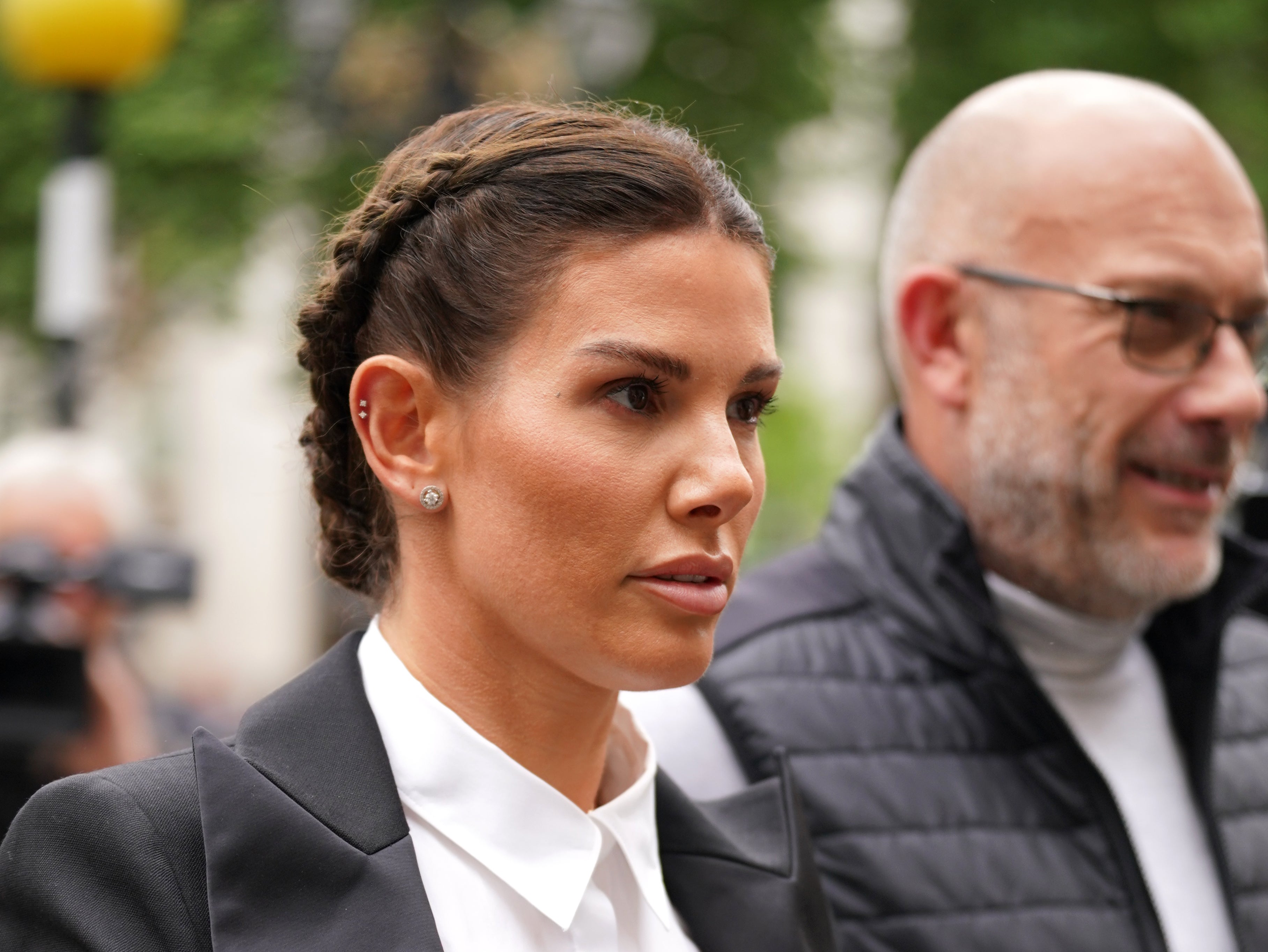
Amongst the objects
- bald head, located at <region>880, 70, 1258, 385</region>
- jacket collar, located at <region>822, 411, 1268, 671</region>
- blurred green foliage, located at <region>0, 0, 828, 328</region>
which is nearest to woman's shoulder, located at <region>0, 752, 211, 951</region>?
jacket collar, located at <region>822, 411, 1268, 671</region>

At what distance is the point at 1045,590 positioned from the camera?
310cm

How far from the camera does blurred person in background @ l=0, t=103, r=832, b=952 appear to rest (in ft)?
6.24

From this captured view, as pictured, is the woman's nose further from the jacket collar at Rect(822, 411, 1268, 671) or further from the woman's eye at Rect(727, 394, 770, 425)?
the jacket collar at Rect(822, 411, 1268, 671)

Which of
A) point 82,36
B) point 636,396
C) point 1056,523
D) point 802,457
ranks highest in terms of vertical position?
point 82,36

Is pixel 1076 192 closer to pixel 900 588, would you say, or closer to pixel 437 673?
pixel 900 588

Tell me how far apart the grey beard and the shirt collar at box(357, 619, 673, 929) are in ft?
4.17

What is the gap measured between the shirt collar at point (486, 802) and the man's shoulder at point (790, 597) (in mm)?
893

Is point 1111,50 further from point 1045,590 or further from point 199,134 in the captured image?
point 1045,590

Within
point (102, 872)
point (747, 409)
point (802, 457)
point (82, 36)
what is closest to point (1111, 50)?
point (82, 36)

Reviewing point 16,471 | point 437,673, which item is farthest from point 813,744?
point 16,471

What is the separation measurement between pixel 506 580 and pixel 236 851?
17.3 inches

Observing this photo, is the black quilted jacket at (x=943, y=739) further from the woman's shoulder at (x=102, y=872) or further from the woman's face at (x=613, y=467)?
the woman's shoulder at (x=102, y=872)

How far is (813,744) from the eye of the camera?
2791 millimetres

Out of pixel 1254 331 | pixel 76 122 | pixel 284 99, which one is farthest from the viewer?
pixel 284 99
